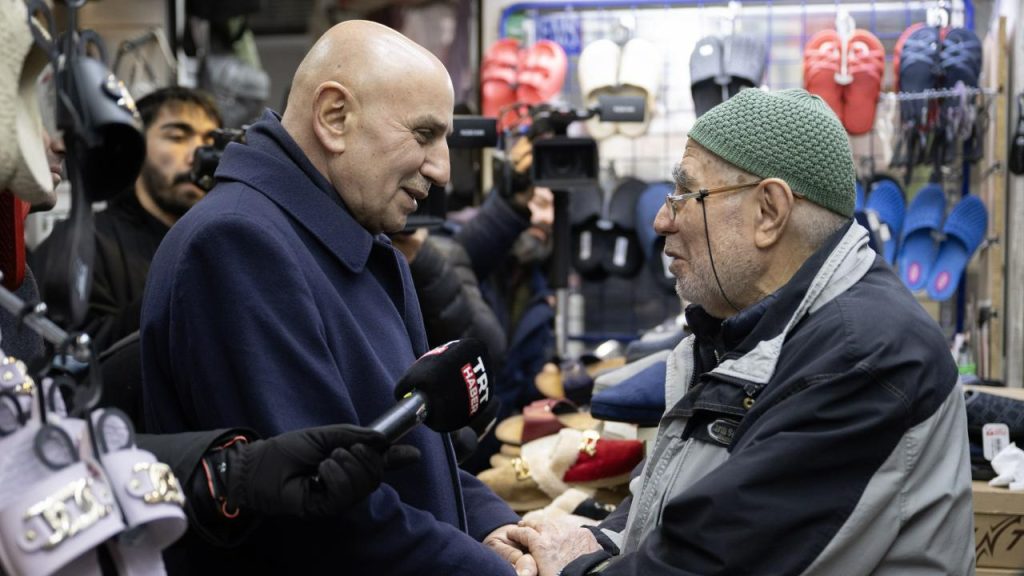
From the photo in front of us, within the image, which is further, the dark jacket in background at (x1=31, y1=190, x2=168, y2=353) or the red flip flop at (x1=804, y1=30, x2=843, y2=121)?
the red flip flop at (x1=804, y1=30, x2=843, y2=121)

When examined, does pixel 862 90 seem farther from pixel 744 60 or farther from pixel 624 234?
pixel 624 234

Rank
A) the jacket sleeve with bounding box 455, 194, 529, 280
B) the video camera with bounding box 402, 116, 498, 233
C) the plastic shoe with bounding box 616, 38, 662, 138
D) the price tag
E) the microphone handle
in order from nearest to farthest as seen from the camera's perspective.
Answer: the microphone handle < the price tag < the video camera with bounding box 402, 116, 498, 233 < the jacket sleeve with bounding box 455, 194, 529, 280 < the plastic shoe with bounding box 616, 38, 662, 138

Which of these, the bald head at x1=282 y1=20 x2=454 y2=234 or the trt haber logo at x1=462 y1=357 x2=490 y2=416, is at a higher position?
the bald head at x1=282 y1=20 x2=454 y2=234

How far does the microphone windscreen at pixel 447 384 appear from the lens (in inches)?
68.5

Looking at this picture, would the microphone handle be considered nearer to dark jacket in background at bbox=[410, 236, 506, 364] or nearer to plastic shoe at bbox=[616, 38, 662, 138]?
dark jacket in background at bbox=[410, 236, 506, 364]

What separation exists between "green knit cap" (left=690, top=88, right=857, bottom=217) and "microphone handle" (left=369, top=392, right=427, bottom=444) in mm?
769

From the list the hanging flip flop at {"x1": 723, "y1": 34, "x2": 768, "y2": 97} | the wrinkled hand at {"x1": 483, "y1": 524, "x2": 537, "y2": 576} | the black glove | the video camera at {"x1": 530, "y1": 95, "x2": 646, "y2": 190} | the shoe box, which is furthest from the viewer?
the hanging flip flop at {"x1": 723, "y1": 34, "x2": 768, "y2": 97}

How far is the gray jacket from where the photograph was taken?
6.00ft

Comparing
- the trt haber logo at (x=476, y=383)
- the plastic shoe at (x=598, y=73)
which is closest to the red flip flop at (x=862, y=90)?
the plastic shoe at (x=598, y=73)

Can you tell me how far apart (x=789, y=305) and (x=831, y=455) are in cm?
30

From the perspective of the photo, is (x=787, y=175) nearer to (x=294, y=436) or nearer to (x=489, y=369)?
(x=489, y=369)

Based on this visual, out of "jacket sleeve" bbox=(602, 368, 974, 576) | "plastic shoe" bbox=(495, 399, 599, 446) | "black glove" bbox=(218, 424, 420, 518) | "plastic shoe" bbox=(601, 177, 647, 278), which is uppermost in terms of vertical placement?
"black glove" bbox=(218, 424, 420, 518)

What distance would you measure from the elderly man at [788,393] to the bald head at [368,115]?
0.48 meters

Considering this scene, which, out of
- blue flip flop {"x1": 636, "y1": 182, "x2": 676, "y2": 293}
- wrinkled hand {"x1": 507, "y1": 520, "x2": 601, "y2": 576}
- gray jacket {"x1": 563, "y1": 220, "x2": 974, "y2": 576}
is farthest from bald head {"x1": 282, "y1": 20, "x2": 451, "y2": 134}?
blue flip flop {"x1": 636, "y1": 182, "x2": 676, "y2": 293}
